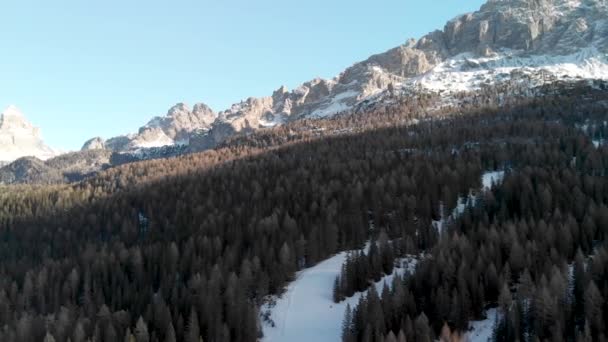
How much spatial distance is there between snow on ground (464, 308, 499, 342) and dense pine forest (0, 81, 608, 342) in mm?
1017

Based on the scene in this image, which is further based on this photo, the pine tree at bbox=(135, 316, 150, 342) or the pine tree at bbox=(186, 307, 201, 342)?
the pine tree at bbox=(186, 307, 201, 342)

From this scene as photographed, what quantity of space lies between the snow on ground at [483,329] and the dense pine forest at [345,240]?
1017 mm

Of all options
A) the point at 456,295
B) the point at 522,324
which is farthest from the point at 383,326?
the point at 522,324

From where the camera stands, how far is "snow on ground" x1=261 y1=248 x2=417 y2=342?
5478cm

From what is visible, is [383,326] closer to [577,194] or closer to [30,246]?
[577,194]

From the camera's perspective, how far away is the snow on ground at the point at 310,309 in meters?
54.8

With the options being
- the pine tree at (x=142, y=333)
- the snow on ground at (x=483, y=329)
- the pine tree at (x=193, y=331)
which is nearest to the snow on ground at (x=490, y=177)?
the snow on ground at (x=483, y=329)

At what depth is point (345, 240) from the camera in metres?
84.2

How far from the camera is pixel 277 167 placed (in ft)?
467

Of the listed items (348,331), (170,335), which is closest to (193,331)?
(170,335)

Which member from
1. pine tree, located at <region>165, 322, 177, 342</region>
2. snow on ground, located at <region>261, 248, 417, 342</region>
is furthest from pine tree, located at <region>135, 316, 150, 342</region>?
snow on ground, located at <region>261, 248, 417, 342</region>

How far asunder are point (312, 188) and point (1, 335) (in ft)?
223

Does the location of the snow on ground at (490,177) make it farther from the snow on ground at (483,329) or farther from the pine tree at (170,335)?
the pine tree at (170,335)

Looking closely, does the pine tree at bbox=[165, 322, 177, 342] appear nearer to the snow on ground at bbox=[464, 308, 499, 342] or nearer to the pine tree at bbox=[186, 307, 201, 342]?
the pine tree at bbox=[186, 307, 201, 342]
